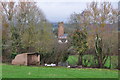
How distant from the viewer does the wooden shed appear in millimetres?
16219

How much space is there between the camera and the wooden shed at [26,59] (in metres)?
16.2

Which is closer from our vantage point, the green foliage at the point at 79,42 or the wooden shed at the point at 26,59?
the wooden shed at the point at 26,59

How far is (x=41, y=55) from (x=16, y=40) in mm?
3001

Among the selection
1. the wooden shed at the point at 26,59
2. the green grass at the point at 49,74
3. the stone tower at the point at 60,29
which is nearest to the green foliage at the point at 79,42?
the stone tower at the point at 60,29

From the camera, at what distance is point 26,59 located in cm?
1617

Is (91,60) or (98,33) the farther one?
(91,60)

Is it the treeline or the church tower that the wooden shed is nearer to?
the church tower

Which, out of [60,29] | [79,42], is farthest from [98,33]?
[60,29]

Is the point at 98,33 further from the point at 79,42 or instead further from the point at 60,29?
the point at 60,29

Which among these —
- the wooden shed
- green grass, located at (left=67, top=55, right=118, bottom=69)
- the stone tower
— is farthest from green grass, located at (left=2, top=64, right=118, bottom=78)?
the stone tower

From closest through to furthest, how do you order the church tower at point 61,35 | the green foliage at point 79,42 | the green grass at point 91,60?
the green grass at point 91,60 < the green foliage at point 79,42 < the church tower at point 61,35

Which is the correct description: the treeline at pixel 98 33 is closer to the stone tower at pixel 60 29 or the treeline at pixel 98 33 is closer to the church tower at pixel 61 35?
the church tower at pixel 61 35

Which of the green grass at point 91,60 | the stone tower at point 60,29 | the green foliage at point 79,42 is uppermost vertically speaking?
the stone tower at point 60,29

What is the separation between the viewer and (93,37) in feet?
56.1
